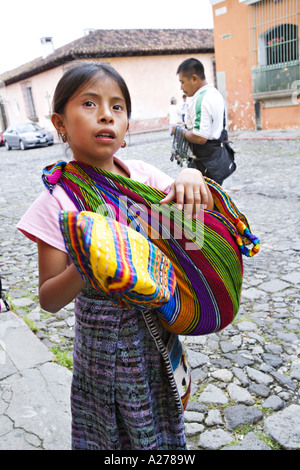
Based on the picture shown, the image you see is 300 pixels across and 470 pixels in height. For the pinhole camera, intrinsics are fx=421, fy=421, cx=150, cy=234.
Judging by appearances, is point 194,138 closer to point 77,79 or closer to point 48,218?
point 77,79

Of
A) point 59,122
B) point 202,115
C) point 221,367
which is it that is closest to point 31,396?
point 221,367

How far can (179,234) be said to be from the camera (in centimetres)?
109

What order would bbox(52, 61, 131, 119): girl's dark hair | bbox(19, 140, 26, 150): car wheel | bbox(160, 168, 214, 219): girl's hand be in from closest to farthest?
bbox(160, 168, 214, 219): girl's hand < bbox(52, 61, 131, 119): girl's dark hair < bbox(19, 140, 26, 150): car wheel

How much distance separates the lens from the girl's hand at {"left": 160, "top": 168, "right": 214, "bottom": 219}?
42.4 inches

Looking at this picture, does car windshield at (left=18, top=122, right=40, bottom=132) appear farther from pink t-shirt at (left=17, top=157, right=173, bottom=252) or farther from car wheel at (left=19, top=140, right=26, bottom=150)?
pink t-shirt at (left=17, top=157, right=173, bottom=252)

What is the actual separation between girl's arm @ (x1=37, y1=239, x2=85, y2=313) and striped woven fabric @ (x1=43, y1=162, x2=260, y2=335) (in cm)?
15

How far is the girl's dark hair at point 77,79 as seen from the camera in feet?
3.86

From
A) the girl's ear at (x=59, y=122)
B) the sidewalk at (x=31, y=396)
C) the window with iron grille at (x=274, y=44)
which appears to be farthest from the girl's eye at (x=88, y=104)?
the window with iron grille at (x=274, y=44)

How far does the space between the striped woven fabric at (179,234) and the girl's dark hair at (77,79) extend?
22cm

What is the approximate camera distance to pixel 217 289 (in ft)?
3.67

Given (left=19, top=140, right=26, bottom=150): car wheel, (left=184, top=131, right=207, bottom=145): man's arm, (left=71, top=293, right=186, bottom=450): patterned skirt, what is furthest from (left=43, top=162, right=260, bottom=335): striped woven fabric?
Answer: (left=19, top=140, right=26, bottom=150): car wheel

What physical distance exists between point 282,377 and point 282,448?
19.4 inches

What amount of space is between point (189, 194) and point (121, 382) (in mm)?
565
